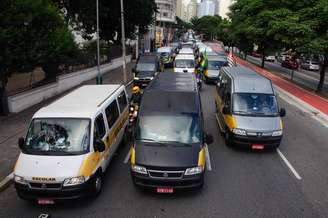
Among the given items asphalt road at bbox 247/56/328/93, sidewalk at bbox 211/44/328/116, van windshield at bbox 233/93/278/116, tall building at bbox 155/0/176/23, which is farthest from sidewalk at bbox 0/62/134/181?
tall building at bbox 155/0/176/23

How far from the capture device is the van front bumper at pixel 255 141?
34.5 ft

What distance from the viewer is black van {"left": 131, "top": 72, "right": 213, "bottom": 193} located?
759 cm

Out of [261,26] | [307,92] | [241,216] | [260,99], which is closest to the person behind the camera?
[241,216]

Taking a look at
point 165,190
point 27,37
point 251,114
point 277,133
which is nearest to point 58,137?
point 165,190

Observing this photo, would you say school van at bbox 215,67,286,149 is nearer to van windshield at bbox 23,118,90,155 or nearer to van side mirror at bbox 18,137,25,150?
van windshield at bbox 23,118,90,155

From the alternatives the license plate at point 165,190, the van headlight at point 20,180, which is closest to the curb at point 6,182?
the van headlight at point 20,180

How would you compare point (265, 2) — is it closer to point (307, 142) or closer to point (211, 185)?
point (307, 142)

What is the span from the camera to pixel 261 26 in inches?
1095

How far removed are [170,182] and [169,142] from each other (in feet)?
3.57

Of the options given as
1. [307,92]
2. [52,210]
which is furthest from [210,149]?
[307,92]

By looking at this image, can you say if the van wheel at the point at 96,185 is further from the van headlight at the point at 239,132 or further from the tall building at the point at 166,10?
the tall building at the point at 166,10

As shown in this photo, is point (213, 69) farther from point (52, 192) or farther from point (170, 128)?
point (52, 192)

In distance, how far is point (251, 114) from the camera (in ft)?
36.7

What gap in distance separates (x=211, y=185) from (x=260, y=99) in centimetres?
465
